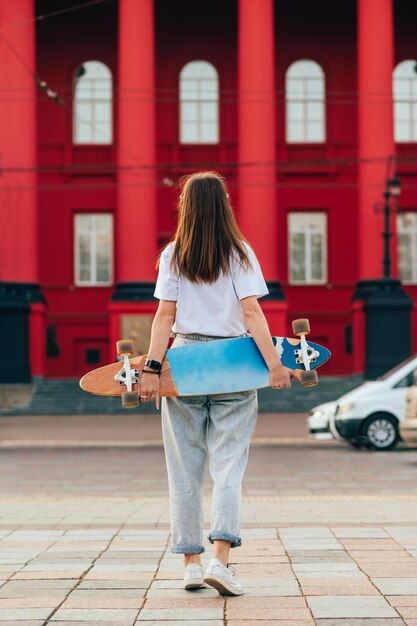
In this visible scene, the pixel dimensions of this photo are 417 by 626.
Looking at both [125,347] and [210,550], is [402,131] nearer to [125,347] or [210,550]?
[210,550]

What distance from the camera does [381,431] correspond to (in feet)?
68.2

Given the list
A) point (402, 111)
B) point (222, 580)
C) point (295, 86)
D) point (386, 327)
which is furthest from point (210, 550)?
point (402, 111)

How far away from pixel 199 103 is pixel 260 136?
5280 mm

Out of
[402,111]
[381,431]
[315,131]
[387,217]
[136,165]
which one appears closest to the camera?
[381,431]

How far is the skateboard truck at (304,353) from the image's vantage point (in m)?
6.32

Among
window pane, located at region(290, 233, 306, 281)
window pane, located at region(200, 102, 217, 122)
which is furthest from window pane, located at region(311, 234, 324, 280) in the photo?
window pane, located at region(200, 102, 217, 122)

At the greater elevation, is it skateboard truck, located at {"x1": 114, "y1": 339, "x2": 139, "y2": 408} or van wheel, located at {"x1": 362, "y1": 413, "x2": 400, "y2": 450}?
skateboard truck, located at {"x1": 114, "y1": 339, "x2": 139, "y2": 408}

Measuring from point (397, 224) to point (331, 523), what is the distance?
101 feet

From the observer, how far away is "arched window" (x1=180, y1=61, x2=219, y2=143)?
132ft

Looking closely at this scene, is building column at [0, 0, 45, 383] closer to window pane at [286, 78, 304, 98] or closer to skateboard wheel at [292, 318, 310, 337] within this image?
window pane at [286, 78, 304, 98]

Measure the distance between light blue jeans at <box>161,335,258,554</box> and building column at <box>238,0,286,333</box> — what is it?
28.4 m

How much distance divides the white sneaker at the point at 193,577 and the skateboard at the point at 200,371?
82cm

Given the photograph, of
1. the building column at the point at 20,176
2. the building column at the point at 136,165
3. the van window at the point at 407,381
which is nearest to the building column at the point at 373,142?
the building column at the point at 136,165

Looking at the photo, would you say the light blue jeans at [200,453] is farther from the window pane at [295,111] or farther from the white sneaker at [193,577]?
the window pane at [295,111]
